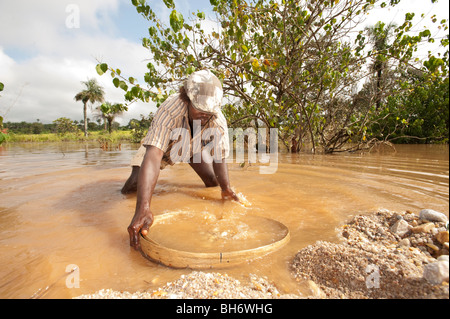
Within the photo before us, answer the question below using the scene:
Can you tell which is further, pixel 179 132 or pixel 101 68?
pixel 101 68

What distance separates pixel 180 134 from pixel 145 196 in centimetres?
79

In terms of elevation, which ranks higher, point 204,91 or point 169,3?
point 169,3

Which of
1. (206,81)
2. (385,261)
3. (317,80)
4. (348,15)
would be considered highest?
(348,15)

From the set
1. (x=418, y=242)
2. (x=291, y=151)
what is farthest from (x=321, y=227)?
(x=291, y=151)

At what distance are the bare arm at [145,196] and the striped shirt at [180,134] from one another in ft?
0.34

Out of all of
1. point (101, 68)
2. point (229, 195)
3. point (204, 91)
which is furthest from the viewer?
point (101, 68)

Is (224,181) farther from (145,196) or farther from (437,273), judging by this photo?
(437,273)

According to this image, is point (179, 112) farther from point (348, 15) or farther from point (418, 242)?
point (348, 15)

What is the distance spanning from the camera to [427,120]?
633cm

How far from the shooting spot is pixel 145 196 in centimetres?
159

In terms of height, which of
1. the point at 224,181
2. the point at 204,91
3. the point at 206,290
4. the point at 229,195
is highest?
the point at 204,91

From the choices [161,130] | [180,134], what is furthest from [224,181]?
[161,130]

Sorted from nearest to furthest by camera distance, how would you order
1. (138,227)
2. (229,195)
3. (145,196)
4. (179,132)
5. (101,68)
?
1. (138,227)
2. (145,196)
3. (179,132)
4. (229,195)
5. (101,68)
